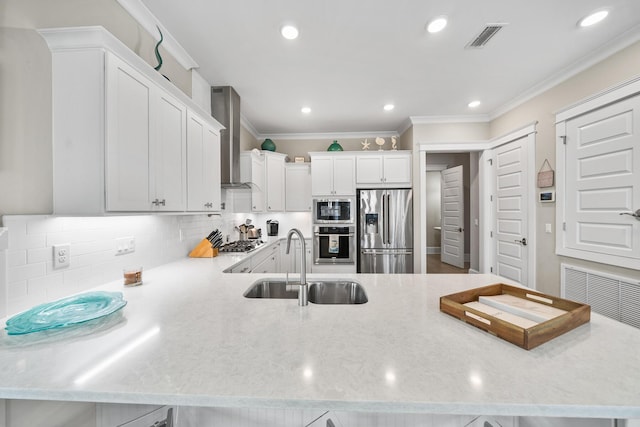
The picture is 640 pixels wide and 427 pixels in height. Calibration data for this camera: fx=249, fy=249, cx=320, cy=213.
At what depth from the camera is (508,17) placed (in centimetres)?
184

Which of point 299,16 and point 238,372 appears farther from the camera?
point 299,16

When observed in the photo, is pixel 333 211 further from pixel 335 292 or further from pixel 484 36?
pixel 484 36

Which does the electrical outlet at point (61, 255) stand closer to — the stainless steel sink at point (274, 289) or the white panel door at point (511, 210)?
the stainless steel sink at point (274, 289)

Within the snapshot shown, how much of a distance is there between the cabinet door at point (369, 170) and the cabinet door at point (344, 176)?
81 millimetres

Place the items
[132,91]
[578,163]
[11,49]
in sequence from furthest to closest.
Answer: [578,163], [132,91], [11,49]

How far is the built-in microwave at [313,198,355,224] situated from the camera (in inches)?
158

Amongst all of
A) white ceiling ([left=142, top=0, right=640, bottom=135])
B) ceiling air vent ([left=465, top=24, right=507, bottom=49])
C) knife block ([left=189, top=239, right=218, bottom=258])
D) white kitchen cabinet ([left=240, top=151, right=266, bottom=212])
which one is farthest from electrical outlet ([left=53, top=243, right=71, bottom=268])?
ceiling air vent ([left=465, top=24, right=507, bottom=49])

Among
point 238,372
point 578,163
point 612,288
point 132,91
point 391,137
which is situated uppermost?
point 391,137

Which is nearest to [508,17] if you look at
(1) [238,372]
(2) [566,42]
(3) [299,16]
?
(2) [566,42]

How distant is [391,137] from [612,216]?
3014 millimetres

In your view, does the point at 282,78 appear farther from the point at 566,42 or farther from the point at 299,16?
the point at 566,42

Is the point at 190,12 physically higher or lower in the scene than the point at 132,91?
higher

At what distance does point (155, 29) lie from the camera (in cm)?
189

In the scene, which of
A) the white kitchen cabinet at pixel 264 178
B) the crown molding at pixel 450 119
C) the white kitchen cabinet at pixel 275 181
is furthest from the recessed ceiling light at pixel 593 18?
the white kitchen cabinet at pixel 275 181
